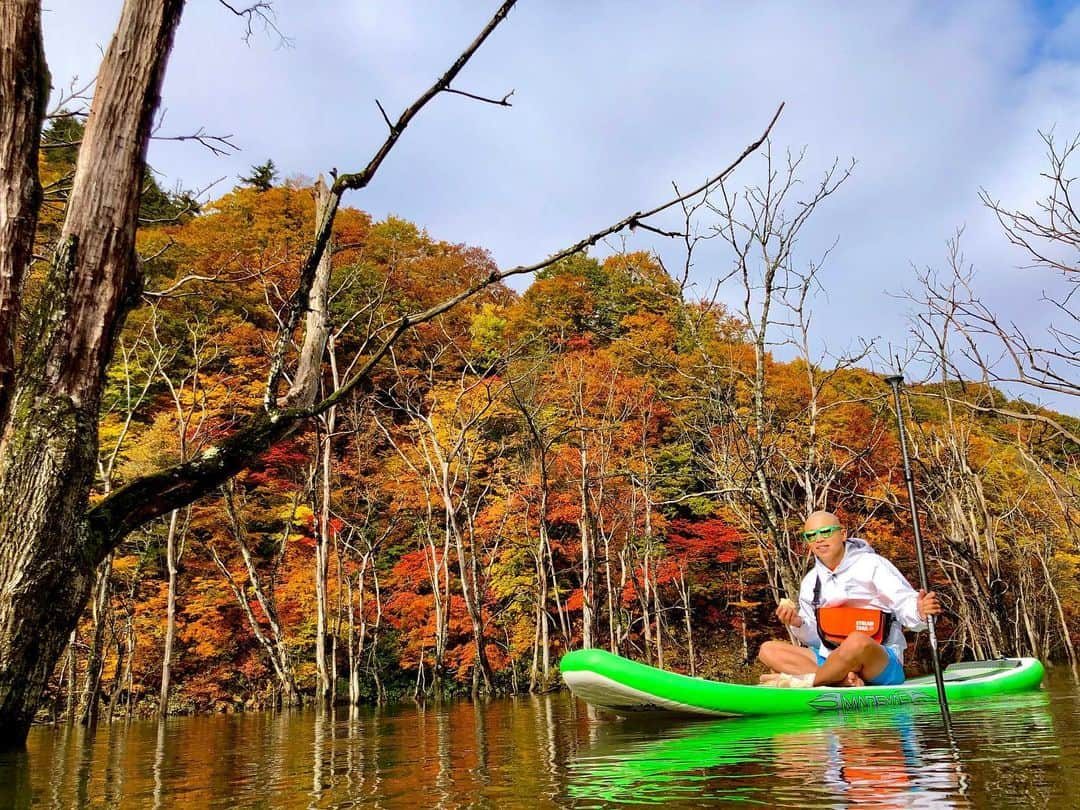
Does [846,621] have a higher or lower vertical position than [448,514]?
lower

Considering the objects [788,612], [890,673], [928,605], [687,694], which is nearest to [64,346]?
[687,694]

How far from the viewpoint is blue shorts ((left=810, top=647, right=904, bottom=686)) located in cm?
500

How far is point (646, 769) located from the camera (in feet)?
8.03

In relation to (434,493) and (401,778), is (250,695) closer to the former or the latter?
(434,493)

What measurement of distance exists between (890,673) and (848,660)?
63 cm

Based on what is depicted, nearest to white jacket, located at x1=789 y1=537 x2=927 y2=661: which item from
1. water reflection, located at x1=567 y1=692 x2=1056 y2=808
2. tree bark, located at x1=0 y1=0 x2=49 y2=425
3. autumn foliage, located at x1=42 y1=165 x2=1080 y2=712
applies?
water reflection, located at x1=567 y1=692 x2=1056 y2=808

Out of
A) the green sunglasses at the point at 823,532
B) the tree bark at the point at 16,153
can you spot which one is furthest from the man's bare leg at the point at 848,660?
the tree bark at the point at 16,153

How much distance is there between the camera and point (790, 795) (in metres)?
1.79

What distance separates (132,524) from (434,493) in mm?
15807

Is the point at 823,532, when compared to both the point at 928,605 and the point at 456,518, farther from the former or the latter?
the point at 456,518

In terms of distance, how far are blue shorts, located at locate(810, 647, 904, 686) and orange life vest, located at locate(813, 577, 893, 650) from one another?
0.38 ft

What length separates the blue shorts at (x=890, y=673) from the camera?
16.4ft

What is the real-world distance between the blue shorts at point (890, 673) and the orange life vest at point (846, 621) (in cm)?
12

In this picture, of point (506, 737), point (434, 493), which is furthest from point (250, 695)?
point (506, 737)
